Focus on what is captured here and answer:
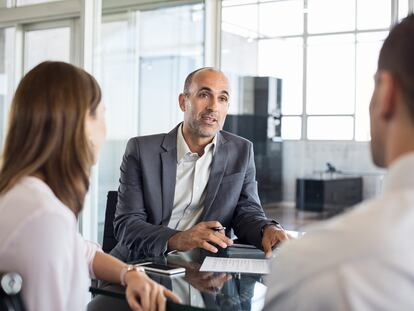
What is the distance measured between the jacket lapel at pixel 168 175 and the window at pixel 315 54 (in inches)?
79.6

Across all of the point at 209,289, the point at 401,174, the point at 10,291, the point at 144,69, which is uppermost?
the point at 144,69

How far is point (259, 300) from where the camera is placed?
1451mm

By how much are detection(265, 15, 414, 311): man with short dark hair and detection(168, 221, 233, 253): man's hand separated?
101 centimetres

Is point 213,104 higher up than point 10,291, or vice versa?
point 213,104

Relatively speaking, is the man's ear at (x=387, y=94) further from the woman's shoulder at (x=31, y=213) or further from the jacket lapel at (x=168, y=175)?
the jacket lapel at (x=168, y=175)

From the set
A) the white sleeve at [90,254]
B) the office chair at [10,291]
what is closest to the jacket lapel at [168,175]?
the white sleeve at [90,254]

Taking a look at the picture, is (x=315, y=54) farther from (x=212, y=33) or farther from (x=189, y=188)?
(x=189, y=188)

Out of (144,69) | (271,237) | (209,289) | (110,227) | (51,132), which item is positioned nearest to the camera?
(51,132)

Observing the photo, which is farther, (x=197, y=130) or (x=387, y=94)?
(x=197, y=130)

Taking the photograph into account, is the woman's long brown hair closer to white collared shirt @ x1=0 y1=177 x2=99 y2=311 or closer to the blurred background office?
white collared shirt @ x1=0 y1=177 x2=99 y2=311

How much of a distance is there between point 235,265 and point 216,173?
2.39ft

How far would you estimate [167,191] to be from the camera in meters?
2.43

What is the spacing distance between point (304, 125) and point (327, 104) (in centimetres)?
25

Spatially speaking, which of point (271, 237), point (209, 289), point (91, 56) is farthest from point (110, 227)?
Result: point (91, 56)
